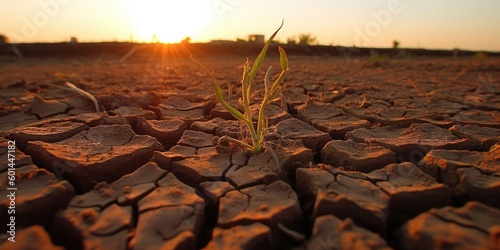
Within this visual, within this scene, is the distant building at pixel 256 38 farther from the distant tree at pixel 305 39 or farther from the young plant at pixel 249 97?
the young plant at pixel 249 97

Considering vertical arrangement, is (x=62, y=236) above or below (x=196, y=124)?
below

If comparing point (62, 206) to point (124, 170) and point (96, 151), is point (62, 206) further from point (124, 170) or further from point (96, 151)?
point (96, 151)

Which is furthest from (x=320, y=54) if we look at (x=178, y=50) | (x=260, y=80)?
(x=260, y=80)

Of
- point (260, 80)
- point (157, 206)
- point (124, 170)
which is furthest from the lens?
point (260, 80)

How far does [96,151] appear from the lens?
145 cm

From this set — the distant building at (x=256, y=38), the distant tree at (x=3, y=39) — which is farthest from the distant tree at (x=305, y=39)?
the distant tree at (x=3, y=39)

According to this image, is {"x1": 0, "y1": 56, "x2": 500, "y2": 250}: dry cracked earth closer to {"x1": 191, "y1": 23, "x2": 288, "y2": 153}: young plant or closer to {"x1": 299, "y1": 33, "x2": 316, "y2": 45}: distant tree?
{"x1": 191, "y1": 23, "x2": 288, "y2": 153}: young plant

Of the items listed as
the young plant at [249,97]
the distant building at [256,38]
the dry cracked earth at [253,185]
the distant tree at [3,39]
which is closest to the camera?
the dry cracked earth at [253,185]

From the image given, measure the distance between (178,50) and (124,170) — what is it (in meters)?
10.3

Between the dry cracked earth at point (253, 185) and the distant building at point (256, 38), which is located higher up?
the distant building at point (256, 38)

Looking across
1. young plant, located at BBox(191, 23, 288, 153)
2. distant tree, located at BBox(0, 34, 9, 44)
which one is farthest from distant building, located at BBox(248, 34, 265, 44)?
young plant, located at BBox(191, 23, 288, 153)

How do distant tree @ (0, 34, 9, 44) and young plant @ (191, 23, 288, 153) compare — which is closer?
young plant @ (191, 23, 288, 153)

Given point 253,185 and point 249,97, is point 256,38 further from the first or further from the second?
point 253,185

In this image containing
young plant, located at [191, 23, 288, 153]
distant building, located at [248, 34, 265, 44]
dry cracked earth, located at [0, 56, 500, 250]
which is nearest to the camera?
dry cracked earth, located at [0, 56, 500, 250]
